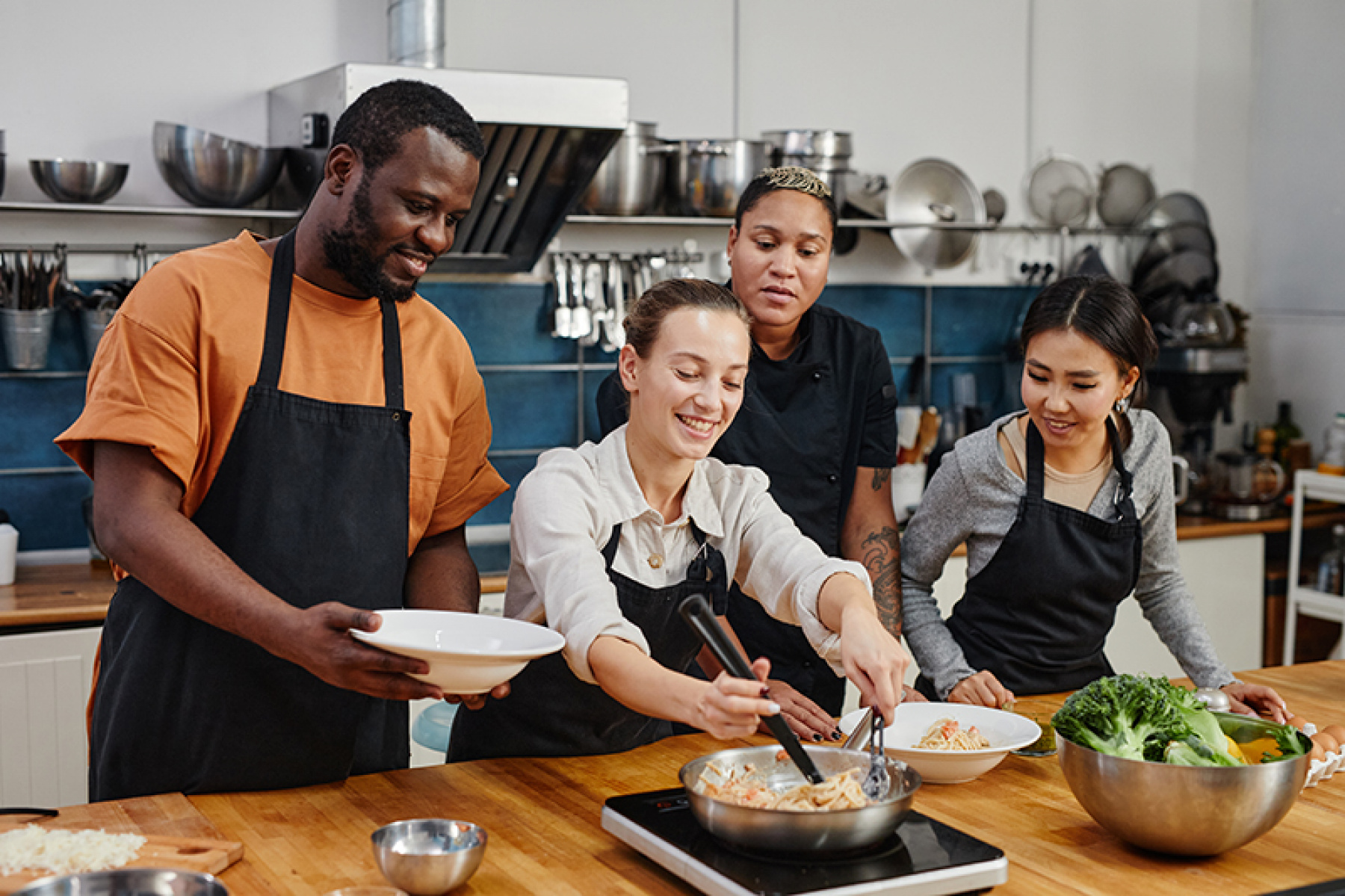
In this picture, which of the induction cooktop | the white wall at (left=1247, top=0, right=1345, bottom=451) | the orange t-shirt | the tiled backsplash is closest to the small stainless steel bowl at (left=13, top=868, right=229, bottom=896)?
the induction cooktop

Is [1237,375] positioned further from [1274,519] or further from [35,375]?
[35,375]

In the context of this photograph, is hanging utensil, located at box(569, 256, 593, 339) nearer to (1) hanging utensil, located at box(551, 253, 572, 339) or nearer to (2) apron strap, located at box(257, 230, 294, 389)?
(1) hanging utensil, located at box(551, 253, 572, 339)

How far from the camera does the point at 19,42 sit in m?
3.25

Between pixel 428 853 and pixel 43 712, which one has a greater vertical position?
pixel 428 853

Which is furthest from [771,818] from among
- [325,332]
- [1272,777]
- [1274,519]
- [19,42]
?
[1274,519]

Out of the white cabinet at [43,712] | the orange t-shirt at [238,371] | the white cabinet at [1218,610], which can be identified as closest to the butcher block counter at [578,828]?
the orange t-shirt at [238,371]

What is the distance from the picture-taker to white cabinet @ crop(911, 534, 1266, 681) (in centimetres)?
398

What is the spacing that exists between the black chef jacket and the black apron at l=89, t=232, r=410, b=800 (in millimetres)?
776

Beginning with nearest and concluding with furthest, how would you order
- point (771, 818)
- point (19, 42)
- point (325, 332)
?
point (771, 818) → point (325, 332) → point (19, 42)

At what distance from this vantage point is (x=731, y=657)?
1.28m

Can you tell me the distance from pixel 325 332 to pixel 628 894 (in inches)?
32.5

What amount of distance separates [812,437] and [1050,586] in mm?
479

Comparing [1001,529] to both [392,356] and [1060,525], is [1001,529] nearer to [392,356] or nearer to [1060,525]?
[1060,525]

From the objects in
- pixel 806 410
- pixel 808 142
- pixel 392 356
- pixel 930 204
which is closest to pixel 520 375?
pixel 808 142
